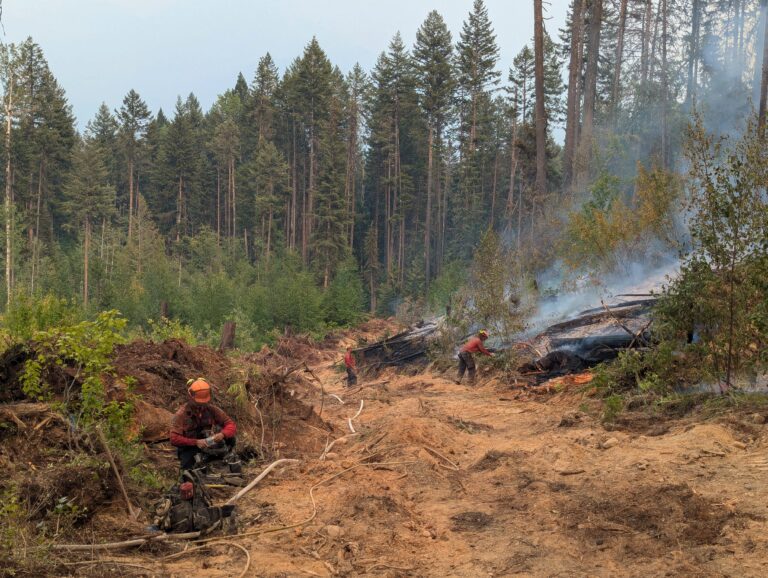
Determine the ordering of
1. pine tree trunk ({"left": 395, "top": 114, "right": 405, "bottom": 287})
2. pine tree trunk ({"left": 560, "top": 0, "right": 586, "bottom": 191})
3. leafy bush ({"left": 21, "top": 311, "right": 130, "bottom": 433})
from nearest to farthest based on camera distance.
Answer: leafy bush ({"left": 21, "top": 311, "right": 130, "bottom": 433})
pine tree trunk ({"left": 560, "top": 0, "right": 586, "bottom": 191})
pine tree trunk ({"left": 395, "top": 114, "right": 405, "bottom": 287})

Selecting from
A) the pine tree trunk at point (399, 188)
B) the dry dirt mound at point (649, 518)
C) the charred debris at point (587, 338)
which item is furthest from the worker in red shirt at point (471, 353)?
the pine tree trunk at point (399, 188)

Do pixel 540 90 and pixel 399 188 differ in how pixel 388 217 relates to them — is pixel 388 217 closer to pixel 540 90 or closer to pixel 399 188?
pixel 399 188

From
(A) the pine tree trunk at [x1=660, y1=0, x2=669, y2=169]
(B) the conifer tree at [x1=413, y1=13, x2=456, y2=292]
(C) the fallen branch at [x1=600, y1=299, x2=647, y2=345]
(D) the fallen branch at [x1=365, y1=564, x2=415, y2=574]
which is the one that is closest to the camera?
(D) the fallen branch at [x1=365, y1=564, x2=415, y2=574]

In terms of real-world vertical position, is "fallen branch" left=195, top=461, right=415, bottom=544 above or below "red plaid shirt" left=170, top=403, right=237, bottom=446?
below

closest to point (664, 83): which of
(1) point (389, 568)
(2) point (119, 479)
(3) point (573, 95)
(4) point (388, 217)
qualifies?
(3) point (573, 95)

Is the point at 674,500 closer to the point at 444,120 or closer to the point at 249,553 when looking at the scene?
the point at 249,553

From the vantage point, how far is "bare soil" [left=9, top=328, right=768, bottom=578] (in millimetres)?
4895

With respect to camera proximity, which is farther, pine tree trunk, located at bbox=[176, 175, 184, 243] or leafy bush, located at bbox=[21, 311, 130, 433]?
pine tree trunk, located at bbox=[176, 175, 184, 243]

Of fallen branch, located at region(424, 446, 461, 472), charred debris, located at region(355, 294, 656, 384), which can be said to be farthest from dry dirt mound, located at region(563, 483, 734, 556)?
charred debris, located at region(355, 294, 656, 384)

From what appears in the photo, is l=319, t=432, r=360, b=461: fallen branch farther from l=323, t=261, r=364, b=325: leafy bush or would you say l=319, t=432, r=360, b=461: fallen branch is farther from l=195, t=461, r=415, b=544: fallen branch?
l=323, t=261, r=364, b=325: leafy bush

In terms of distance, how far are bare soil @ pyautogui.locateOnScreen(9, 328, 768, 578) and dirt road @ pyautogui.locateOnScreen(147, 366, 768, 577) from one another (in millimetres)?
18

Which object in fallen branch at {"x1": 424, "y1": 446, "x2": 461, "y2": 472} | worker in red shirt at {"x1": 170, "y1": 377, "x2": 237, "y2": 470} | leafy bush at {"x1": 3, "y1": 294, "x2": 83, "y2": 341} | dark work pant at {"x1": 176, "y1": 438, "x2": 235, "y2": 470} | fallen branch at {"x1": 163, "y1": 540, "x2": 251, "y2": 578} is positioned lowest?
fallen branch at {"x1": 424, "y1": 446, "x2": 461, "y2": 472}

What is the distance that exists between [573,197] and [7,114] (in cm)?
2903

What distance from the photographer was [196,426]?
679 cm
